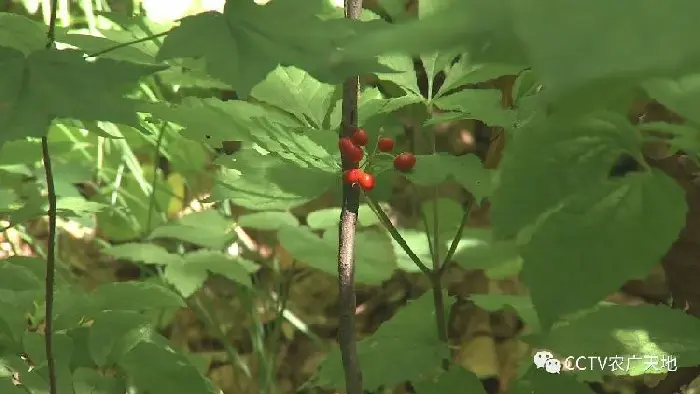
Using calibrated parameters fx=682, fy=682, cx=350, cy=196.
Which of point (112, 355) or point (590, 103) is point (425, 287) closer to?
point (112, 355)

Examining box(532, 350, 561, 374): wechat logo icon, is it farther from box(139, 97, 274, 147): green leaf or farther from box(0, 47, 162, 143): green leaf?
box(0, 47, 162, 143): green leaf

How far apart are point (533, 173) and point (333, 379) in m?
0.45

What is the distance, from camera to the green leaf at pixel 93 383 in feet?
2.33

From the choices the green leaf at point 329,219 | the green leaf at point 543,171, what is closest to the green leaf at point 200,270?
the green leaf at point 329,219

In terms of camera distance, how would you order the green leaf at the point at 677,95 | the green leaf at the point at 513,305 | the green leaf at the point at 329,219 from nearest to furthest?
the green leaf at the point at 677,95
the green leaf at the point at 513,305
the green leaf at the point at 329,219

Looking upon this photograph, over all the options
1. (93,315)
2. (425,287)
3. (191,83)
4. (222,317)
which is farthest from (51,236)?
(425,287)

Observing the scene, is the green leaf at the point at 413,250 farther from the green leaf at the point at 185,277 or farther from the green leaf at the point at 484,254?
the green leaf at the point at 185,277

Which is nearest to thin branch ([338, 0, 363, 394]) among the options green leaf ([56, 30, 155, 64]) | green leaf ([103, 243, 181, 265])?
green leaf ([56, 30, 155, 64])

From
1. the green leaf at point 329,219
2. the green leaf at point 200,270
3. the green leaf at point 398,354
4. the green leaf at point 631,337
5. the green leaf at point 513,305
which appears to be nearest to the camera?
the green leaf at point 631,337

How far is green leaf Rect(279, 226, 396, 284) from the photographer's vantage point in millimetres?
894

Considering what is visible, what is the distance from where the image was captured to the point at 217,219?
43.4 inches

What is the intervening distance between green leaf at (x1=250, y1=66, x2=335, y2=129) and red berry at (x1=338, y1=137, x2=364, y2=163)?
11cm

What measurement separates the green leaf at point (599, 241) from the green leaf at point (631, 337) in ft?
0.80

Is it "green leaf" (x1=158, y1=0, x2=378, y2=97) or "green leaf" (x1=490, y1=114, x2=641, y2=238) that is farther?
"green leaf" (x1=158, y1=0, x2=378, y2=97)
